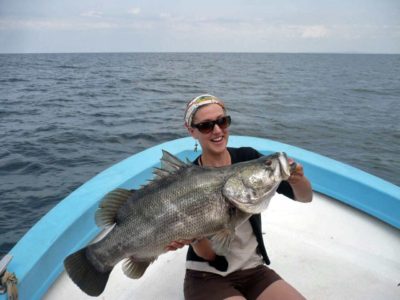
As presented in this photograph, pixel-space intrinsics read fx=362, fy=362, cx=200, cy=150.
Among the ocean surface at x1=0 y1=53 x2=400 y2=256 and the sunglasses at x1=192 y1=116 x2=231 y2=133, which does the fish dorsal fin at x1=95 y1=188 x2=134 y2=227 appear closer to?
the sunglasses at x1=192 y1=116 x2=231 y2=133

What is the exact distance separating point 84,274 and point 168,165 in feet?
3.23

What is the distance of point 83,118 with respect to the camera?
17375 millimetres

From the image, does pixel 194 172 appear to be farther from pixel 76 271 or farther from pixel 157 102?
pixel 157 102

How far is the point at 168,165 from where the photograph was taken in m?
2.64

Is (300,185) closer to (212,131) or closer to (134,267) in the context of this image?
(212,131)

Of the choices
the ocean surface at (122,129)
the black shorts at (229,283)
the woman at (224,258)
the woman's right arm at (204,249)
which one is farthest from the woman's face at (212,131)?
the ocean surface at (122,129)

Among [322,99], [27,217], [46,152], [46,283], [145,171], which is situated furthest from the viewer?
[322,99]

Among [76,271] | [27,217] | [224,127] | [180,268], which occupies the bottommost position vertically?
[27,217]

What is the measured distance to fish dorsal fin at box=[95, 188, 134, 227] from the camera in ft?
8.64

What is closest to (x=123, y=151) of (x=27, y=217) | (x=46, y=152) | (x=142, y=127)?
(x=46, y=152)

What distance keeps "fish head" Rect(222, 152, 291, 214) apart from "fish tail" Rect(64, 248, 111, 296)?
43.2 inches

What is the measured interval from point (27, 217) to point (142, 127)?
847 cm

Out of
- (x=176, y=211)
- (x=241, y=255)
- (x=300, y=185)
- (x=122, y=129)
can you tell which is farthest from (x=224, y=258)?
(x=122, y=129)

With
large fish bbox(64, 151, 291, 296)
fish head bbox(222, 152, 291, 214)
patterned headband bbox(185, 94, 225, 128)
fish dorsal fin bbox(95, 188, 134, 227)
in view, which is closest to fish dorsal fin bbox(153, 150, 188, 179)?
large fish bbox(64, 151, 291, 296)
